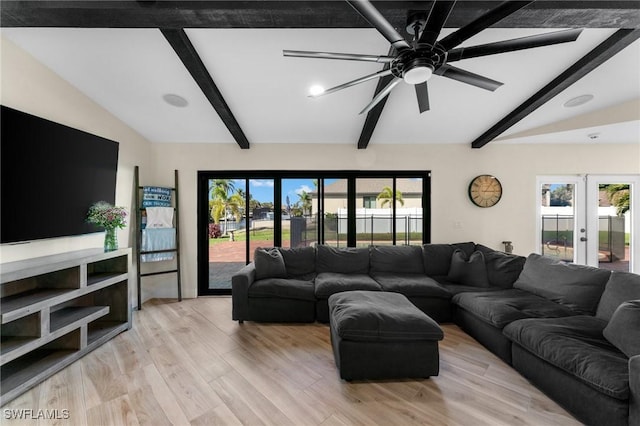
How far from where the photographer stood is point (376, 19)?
1.44 metres

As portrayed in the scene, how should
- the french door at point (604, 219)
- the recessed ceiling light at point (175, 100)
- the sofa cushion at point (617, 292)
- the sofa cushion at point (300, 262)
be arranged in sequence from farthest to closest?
the french door at point (604, 219) < the sofa cushion at point (300, 262) < the recessed ceiling light at point (175, 100) < the sofa cushion at point (617, 292)

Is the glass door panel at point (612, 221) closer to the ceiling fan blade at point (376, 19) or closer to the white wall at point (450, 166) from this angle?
the white wall at point (450, 166)

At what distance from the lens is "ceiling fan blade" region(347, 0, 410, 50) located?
1348 millimetres

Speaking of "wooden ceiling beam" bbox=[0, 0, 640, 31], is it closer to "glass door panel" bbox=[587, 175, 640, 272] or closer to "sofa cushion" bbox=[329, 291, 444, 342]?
"sofa cushion" bbox=[329, 291, 444, 342]

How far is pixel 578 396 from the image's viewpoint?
5.44 ft

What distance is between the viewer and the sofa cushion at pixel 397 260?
12.4ft

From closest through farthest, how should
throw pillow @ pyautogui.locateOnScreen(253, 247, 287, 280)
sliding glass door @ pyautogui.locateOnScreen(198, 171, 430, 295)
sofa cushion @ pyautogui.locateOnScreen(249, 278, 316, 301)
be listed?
sofa cushion @ pyautogui.locateOnScreen(249, 278, 316, 301) → throw pillow @ pyautogui.locateOnScreen(253, 247, 287, 280) → sliding glass door @ pyautogui.locateOnScreen(198, 171, 430, 295)

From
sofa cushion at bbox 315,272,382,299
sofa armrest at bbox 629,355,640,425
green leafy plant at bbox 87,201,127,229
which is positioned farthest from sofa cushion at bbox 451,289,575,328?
green leafy plant at bbox 87,201,127,229

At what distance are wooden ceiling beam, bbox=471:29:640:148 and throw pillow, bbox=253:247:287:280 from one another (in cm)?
369

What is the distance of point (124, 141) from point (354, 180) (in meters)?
3.45

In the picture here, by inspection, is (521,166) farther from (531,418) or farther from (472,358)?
(531,418)

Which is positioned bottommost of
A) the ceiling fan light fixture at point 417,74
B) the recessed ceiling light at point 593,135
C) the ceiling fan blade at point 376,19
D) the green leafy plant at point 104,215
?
the green leafy plant at point 104,215

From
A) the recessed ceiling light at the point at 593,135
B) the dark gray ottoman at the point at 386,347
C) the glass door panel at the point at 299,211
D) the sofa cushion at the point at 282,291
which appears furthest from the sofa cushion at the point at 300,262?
the recessed ceiling light at the point at 593,135

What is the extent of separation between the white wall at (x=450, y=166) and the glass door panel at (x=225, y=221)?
27 cm
